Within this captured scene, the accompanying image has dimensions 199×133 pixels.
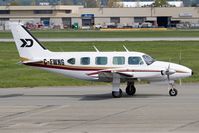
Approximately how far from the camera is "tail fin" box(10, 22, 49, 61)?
2905 centimetres

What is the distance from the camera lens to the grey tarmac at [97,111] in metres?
19.5

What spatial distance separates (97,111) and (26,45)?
724 cm

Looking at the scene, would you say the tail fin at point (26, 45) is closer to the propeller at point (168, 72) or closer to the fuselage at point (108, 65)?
the fuselage at point (108, 65)

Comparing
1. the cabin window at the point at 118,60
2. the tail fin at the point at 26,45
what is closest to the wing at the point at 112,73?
the cabin window at the point at 118,60

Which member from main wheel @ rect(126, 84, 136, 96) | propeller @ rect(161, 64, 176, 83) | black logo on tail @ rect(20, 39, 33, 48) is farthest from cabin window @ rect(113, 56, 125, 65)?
black logo on tail @ rect(20, 39, 33, 48)

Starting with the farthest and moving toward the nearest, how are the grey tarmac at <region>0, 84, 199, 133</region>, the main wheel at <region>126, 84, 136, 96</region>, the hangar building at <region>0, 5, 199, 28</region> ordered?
1. the hangar building at <region>0, 5, 199, 28</region>
2. the main wheel at <region>126, 84, 136, 96</region>
3. the grey tarmac at <region>0, 84, 199, 133</region>

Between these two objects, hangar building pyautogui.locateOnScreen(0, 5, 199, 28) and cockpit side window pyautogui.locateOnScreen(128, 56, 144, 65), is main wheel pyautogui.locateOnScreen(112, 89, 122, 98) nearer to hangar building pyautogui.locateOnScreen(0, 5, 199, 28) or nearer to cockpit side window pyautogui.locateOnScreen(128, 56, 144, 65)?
cockpit side window pyautogui.locateOnScreen(128, 56, 144, 65)

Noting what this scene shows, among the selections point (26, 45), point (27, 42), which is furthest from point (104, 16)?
point (26, 45)

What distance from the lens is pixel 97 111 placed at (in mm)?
23141

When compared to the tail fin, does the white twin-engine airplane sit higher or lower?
lower

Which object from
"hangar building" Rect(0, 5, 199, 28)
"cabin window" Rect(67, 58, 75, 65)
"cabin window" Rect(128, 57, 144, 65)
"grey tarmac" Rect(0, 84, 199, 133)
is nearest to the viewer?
"grey tarmac" Rect(0, 84, 199, 133)

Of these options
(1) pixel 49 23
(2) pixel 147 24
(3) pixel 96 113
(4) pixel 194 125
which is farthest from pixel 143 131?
(1) pixel 49 23

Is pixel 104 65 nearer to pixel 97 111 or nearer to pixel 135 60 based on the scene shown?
pixel 135 60

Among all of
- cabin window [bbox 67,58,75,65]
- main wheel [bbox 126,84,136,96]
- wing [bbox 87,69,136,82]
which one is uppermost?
cabin window [bbox 67,58,75,65]
